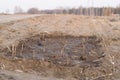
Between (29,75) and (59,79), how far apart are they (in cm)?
63

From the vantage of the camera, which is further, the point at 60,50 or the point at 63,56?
the point at 60,50

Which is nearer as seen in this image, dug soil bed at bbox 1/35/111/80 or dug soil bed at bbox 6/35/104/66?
dug soil bed at bbox 1/35/111/80

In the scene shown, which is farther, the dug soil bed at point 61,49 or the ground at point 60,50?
the dug soil bed at point 61,49

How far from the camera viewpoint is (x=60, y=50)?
8.21m

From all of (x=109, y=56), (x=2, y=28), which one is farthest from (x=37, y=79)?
(x=2, y=28)

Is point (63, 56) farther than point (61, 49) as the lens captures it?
No

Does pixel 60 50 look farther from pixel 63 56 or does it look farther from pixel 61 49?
pixel 63 56

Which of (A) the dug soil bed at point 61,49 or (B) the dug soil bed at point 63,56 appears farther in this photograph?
(A) the dug soil bed at point 61,49

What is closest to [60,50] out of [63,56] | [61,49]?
[61,49]

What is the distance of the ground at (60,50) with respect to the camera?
21.9 ft

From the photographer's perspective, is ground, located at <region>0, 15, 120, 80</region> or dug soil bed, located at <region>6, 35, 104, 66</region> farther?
dug soil bed, located at <region>6, 35, 104, 66</region>

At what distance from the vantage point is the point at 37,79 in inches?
246

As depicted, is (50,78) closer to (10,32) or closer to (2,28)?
(10,32)

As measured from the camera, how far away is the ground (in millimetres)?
6672
